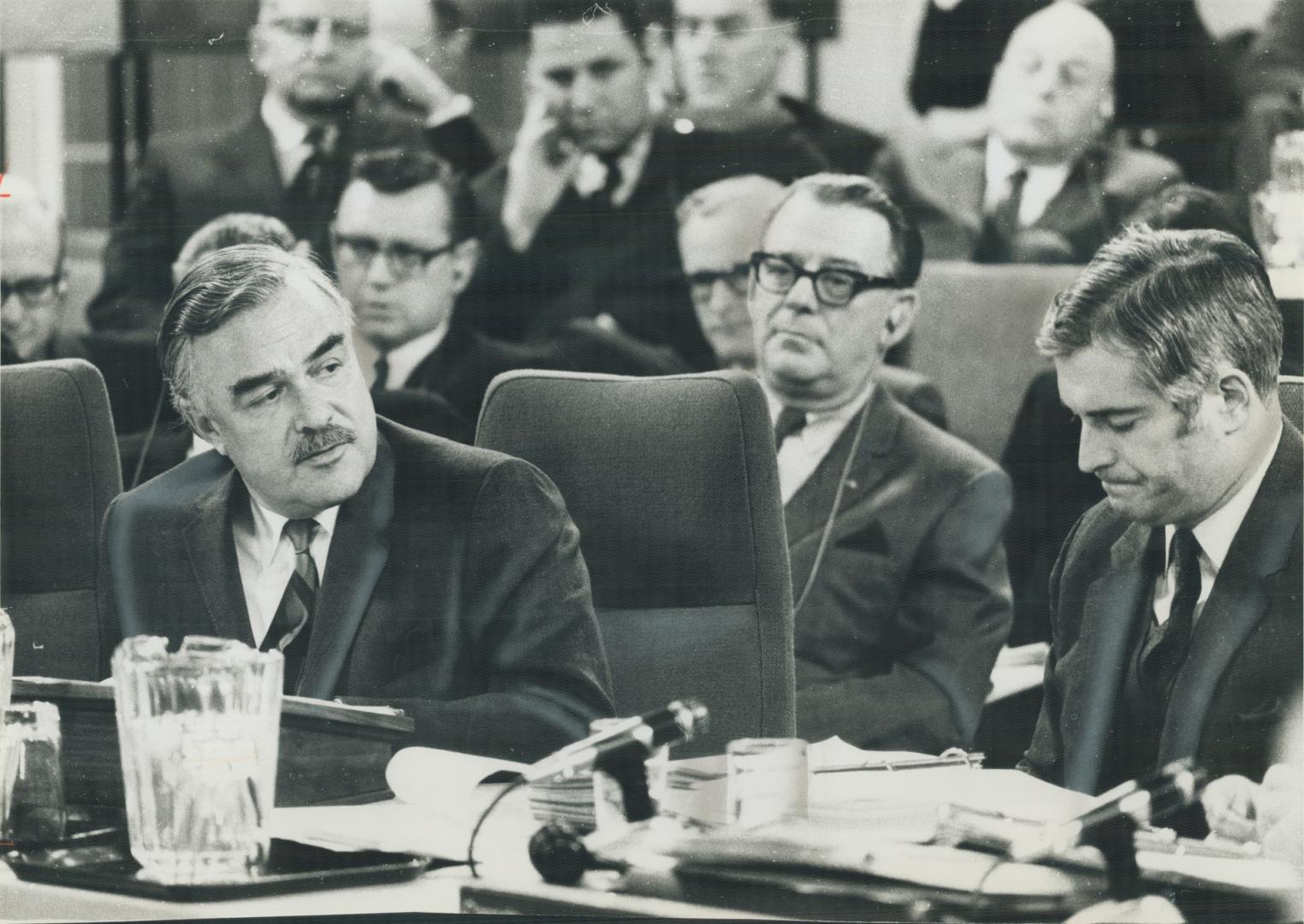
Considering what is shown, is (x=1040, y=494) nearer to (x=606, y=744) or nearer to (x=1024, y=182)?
(x=1024, y=182)

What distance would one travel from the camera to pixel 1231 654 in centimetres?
243

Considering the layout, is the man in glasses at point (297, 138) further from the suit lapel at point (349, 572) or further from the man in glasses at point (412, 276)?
the suit lapel at point (349, 572)

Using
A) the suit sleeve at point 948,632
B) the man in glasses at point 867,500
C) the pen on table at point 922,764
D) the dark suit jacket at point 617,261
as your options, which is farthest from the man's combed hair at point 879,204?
the pen on table at point 922,764

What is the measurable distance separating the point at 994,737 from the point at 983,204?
2.63ft

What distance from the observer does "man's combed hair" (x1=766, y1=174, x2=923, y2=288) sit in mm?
2541

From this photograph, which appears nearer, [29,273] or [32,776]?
[32,776]

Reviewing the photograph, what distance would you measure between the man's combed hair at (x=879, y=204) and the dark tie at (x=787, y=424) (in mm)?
252

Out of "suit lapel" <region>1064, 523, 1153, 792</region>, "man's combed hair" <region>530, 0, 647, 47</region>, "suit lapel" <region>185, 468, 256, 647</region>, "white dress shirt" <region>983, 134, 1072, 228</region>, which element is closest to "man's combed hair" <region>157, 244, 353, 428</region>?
"suit lapel" <region>185, 468, 256, 647</region>

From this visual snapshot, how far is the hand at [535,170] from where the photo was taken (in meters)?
2.63

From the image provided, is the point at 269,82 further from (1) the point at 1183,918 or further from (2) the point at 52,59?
(1) the point at 1183,918

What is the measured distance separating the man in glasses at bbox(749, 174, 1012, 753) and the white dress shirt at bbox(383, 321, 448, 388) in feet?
1.71

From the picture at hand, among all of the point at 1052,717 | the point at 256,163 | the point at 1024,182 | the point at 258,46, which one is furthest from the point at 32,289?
the point at 1052,717

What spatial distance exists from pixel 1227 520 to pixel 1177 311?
0.31 m

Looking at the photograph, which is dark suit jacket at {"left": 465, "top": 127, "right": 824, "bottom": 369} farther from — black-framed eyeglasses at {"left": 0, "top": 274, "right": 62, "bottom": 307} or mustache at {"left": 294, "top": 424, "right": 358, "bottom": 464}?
black-framed eyeglasses at {"left": 0, "top": 274, "right": 62, "bottom": 307}
